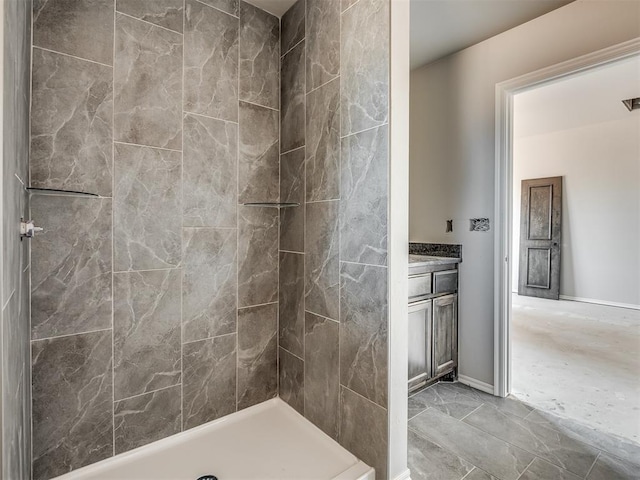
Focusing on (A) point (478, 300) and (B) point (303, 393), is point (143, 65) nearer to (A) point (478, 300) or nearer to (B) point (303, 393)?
(B) point (303, 393)

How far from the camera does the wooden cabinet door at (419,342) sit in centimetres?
228

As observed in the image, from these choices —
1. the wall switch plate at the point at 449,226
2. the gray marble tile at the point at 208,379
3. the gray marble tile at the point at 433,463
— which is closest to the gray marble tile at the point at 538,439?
the gray marble tile at the point at 433,463

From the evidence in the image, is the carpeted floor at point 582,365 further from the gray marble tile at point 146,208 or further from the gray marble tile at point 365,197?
the gray marble tile at point 146,208

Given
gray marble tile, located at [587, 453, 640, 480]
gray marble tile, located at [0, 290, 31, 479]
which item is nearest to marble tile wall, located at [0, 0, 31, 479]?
gray marble tile, located at [0, 290, 31, 479]

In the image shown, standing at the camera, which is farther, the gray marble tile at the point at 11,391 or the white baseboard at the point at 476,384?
the white baseboard at the point at 476,384

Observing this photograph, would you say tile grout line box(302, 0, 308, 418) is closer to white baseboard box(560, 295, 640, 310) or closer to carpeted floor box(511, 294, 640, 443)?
carpeted floor box(511, 294, 640, 443)

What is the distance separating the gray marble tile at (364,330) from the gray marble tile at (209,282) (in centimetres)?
68

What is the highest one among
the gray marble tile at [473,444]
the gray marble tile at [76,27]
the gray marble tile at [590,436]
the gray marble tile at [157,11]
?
the gray marble tile at [157,11]

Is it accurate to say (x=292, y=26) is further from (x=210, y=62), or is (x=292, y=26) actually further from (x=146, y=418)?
(x=146, y=418)

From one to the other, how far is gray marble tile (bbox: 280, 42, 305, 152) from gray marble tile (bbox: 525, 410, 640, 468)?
2.26 m

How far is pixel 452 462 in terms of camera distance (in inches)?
A: 67.1

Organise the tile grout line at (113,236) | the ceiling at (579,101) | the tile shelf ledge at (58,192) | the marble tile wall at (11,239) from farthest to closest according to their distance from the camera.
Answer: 1. the ceiling at (579,101)
2. the tile grout line at (113,236)
3. the tile shelf ledge at (58,192)
4. the marble tile wall at (11,239)

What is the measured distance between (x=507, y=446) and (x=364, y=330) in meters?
1.12

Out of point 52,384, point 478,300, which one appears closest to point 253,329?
point 52,384
